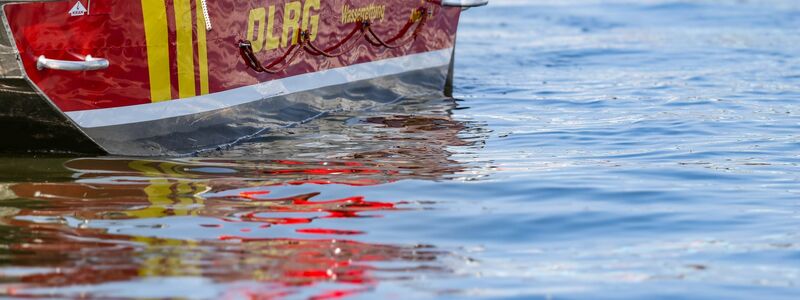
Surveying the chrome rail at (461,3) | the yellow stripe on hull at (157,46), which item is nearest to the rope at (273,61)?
the yellow stripe on hull at (157,46)

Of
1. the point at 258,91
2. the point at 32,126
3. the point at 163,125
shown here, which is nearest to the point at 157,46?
the point at 163,125

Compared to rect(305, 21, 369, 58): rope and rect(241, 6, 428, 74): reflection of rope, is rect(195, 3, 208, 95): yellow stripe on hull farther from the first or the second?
rect(305, 21, 369, 58): rope

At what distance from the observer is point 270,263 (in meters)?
4.51

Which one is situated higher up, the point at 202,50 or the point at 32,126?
the point at 202,50

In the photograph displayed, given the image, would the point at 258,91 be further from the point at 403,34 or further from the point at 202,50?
the point at 403,34

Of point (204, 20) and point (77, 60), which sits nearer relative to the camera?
point (77, 60)

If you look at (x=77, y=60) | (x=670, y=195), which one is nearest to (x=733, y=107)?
(x=670, y=195)

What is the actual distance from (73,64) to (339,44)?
2.59 metres

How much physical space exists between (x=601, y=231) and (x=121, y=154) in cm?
281

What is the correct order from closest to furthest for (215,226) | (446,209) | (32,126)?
(215,226), (446,209), (32,126)

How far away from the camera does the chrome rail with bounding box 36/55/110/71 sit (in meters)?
5.96

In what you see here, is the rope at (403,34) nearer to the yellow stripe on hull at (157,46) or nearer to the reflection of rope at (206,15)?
the reflection of rope at (206,15)

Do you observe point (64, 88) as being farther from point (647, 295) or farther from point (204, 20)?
point (647, 295)

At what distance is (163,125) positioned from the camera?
682cm
